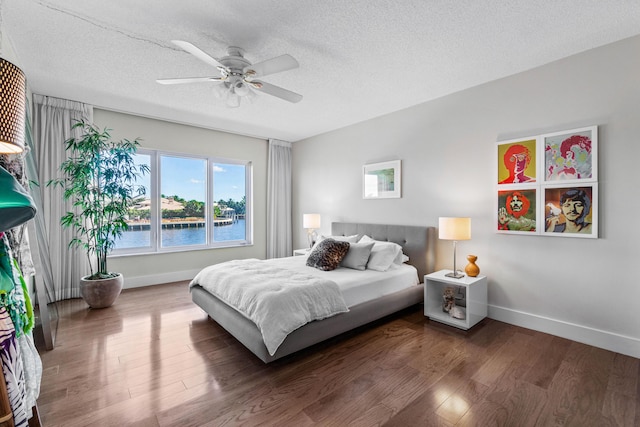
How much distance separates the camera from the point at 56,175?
3889mm

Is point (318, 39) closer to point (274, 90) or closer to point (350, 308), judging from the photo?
point (274, 90)

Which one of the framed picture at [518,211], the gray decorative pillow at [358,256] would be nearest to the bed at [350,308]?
the gray decorative pillow at [358,256]

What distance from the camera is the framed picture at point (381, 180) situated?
4.19m

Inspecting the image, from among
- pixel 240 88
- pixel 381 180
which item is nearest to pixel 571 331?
pixel 381 180

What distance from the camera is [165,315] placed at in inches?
134

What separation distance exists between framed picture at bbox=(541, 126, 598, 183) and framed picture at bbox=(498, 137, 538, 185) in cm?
10

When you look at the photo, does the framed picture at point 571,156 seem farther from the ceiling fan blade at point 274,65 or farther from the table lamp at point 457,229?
the ceiling fan blade at point 274,65

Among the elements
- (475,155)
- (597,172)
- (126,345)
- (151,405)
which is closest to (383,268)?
(475,155)

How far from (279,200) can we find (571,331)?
484cm

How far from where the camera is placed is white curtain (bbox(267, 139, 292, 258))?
5.93 m

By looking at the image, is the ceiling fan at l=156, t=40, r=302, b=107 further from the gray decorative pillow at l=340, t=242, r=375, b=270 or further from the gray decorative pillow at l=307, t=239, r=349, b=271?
the gray decorative pillow at l=340, t=242, r=375, b=270

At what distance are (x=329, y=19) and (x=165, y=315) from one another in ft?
11.5

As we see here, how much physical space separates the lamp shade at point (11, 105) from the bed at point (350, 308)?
1853 millimetres

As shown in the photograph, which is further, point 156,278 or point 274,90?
point 156,278
